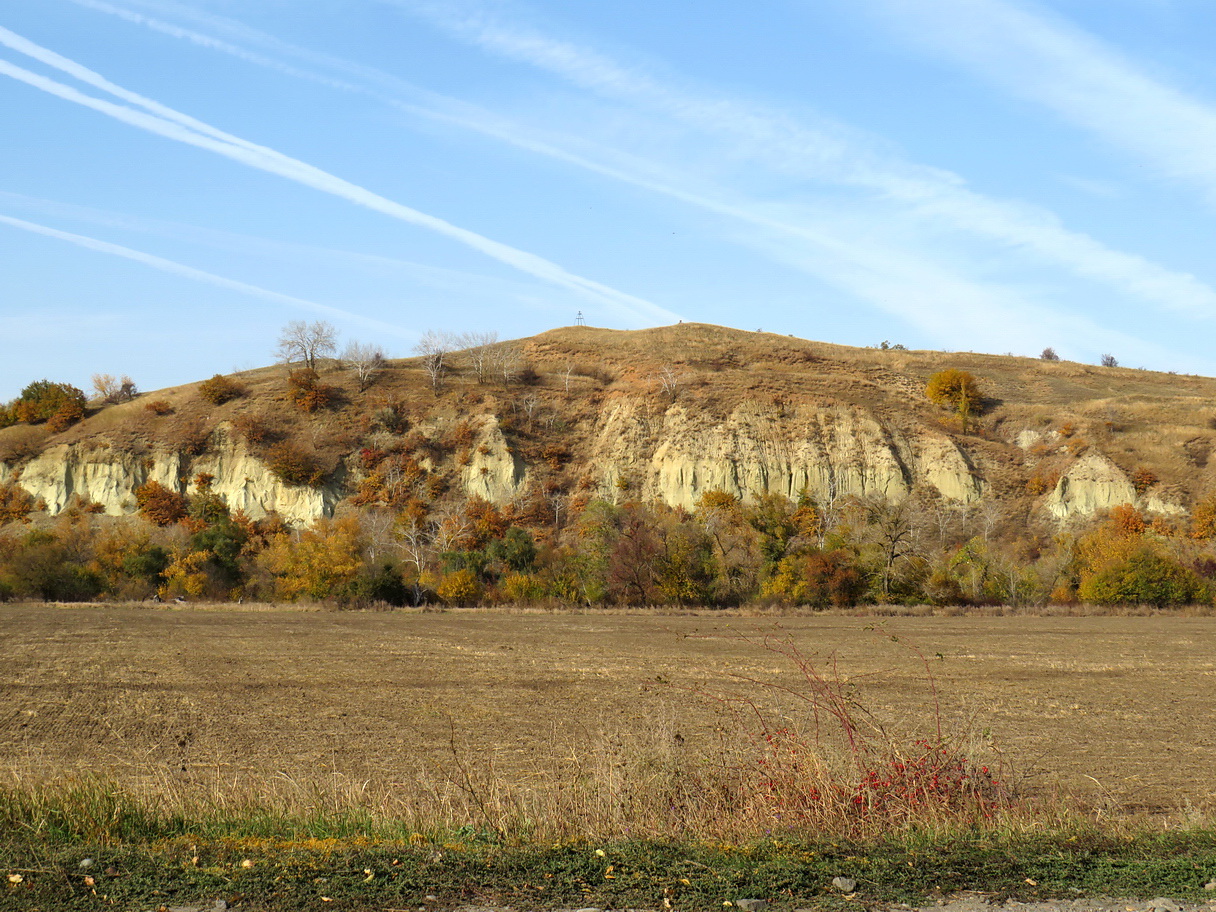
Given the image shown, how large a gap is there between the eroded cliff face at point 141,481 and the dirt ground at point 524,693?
91.9ft

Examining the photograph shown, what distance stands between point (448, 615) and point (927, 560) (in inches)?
1175

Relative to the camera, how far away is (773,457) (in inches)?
2904

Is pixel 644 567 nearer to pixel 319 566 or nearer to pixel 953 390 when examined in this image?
pixel 319 566

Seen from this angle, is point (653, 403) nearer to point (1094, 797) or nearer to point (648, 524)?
point (648, 524)

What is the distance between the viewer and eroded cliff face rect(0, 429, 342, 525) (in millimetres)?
67625

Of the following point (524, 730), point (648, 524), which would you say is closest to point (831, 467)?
point (648, 524)

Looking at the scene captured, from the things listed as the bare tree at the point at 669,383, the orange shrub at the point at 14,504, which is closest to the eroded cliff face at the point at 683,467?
the orange shrub at the point at 14,504

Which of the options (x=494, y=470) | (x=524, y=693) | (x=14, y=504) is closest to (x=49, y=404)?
(x=14, y=504)

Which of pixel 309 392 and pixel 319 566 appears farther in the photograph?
pixel 309 392

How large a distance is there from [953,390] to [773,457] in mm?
25805

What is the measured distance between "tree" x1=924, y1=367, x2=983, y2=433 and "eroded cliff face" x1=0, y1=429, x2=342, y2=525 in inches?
2299

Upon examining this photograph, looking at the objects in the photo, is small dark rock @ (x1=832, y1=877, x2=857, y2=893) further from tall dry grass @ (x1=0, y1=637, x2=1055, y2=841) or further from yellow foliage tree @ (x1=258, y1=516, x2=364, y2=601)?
yellow foliage tree @ (x1=258, y1=516, x2=364, y2=601)

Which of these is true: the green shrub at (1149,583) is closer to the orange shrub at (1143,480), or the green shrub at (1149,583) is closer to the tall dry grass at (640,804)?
the orange shrub at (1143,480)

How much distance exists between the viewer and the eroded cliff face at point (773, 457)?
7181 cm
